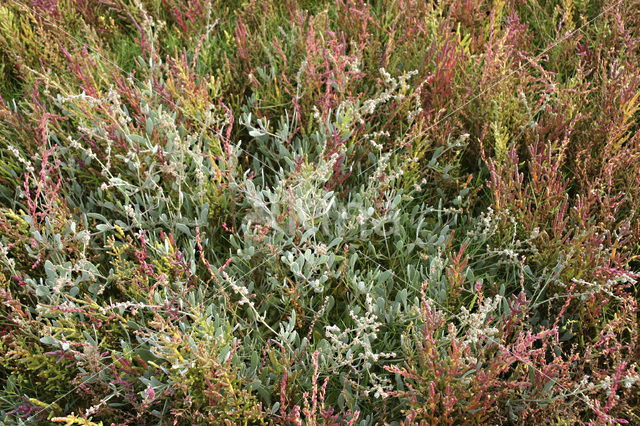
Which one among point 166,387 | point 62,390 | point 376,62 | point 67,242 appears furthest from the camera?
point 376,62

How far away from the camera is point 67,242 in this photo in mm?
2170

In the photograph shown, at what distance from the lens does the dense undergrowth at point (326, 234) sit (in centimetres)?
187

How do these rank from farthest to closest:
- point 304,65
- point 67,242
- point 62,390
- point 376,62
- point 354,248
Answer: point 376,62, point 304,65, point 354,248, point 67,242, point 62,390

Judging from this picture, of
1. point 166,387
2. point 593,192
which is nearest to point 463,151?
point 593,192

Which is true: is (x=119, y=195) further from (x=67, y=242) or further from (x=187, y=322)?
(x=187, y=322)

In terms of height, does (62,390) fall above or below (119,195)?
below

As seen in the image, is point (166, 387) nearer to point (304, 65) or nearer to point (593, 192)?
point (304, 65)

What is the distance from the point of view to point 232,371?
1913 millimetres

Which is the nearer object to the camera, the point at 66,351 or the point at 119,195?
the point at 66,351

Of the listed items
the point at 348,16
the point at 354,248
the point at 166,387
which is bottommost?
the point at 166,387

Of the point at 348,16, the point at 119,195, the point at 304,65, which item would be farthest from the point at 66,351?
the point at 348,16

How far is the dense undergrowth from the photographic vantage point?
187cm

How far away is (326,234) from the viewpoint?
7.87ft

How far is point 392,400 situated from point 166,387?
0.85 meters
